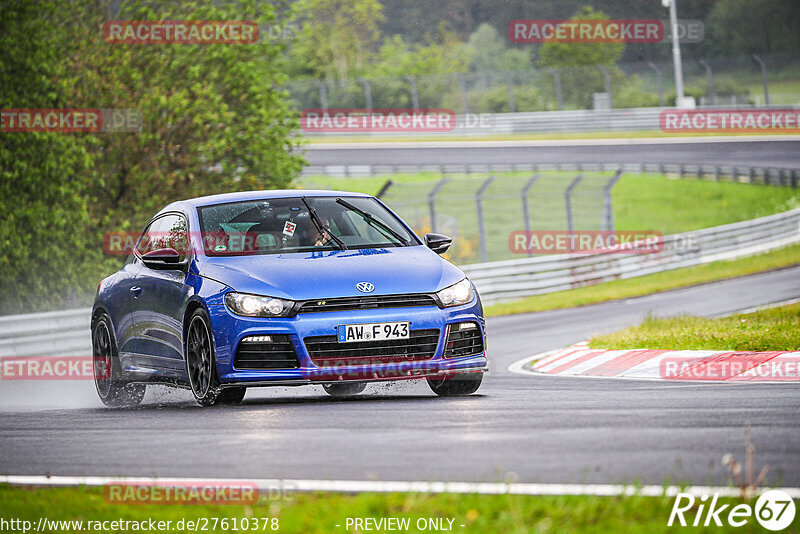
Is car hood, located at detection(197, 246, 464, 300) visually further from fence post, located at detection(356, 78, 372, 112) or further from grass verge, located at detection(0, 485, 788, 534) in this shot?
fence post, located at detection(356, 78, 372, 112)

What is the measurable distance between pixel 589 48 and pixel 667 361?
62037 millimetres

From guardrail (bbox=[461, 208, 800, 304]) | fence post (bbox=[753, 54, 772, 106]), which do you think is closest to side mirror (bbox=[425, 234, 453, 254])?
guardrail (bbox=[461, 208, 800, 304])

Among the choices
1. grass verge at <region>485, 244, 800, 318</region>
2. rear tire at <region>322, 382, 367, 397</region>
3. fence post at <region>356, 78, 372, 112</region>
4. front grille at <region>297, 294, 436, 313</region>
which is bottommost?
grass verge at <region>485, 244, 800, 318</region>

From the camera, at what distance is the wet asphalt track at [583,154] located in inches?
1898

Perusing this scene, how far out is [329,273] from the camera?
29.6ft

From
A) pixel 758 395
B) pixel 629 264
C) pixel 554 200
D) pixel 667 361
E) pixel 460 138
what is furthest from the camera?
pixel 460 138

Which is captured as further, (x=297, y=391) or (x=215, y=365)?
(x=297, y=391)

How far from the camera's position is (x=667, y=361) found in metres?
12.4

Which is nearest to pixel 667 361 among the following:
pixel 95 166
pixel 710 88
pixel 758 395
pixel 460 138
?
pixel 758 395

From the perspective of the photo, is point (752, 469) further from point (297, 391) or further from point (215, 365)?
point (297, 391)

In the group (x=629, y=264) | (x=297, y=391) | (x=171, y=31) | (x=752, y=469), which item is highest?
(x=171, y=31)

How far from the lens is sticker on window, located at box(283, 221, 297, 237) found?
385 inches

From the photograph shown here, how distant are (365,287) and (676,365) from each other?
431 cm

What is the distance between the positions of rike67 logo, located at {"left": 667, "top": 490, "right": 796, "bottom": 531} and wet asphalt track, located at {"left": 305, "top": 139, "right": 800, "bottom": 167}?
42.7m
